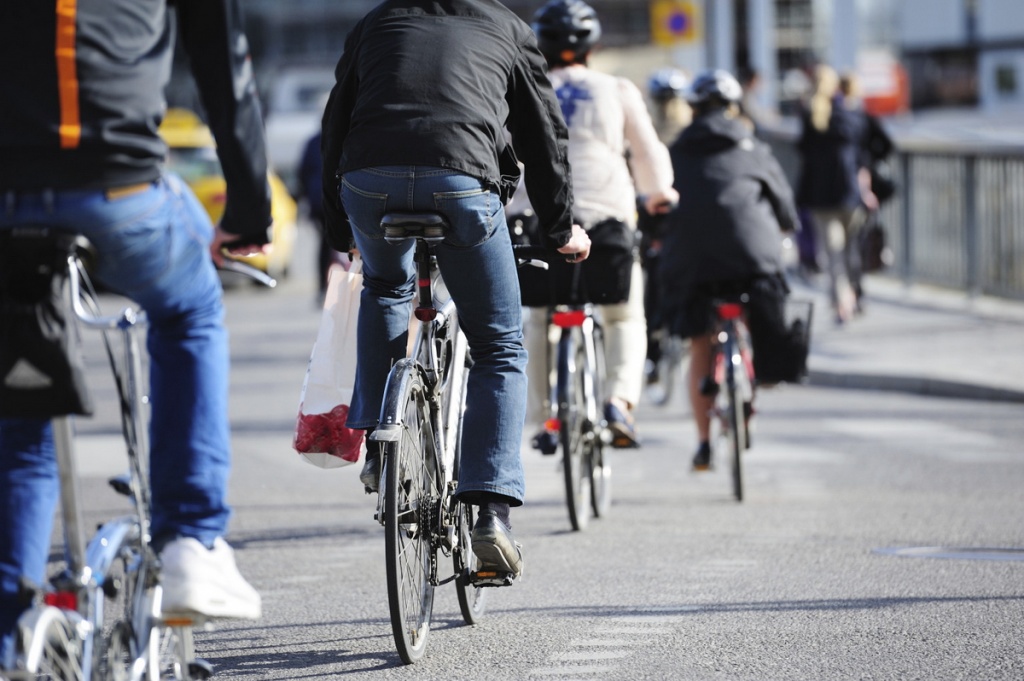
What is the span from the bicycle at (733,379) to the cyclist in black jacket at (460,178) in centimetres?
273

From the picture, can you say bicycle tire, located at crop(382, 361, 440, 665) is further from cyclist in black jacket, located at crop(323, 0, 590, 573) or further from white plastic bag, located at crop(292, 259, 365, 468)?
white plastic bag, located at crop(292, 259, 365, 468)

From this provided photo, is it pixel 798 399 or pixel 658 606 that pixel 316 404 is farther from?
pixel 798 399

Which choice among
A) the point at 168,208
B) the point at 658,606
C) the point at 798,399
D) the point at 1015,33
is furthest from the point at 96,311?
the point at 1015,33

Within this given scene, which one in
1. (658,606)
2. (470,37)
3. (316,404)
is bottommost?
(658,606)

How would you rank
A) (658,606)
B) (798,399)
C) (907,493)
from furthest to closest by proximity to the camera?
1. (798,399)
2. (907,493)
3. (658,606)

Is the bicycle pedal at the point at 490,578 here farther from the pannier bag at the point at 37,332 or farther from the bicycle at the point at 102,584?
the pannier bag at the point at 37,332

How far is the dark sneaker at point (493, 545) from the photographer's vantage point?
476cm

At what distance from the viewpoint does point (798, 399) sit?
11273mm

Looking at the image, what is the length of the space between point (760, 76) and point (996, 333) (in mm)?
4647

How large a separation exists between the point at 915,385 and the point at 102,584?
859 cm

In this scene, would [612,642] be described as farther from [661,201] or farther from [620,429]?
[661,201]

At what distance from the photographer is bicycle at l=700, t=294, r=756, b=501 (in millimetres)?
Result: 7648

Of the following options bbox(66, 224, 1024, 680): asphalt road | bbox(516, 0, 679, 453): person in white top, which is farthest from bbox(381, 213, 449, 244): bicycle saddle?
bbox(516, 0, 679, 453): person in white top

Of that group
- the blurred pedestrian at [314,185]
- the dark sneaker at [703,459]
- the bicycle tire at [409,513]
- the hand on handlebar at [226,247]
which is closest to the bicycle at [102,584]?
the hand on handlebar at [226,247]
